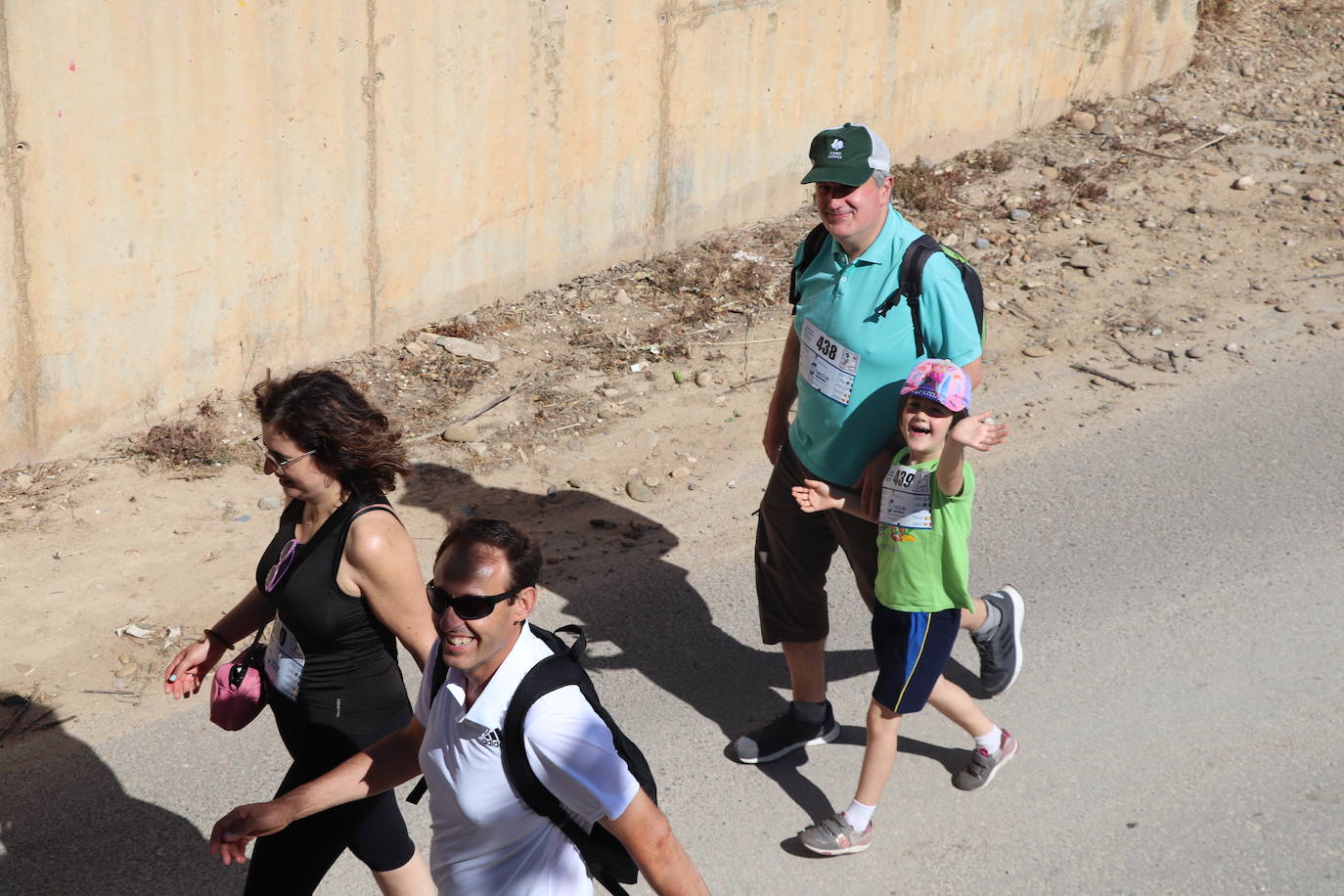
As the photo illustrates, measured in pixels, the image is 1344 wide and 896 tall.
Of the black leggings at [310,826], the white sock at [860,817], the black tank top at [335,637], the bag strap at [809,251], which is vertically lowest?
the white sock at [860,817]

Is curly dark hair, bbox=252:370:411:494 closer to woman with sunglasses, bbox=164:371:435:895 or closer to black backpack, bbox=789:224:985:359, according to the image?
woman with sunglasses, bbox=164:371:435:895

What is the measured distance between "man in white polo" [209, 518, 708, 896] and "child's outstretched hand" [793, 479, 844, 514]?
4.56 feet

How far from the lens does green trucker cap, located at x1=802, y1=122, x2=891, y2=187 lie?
417 centimetres

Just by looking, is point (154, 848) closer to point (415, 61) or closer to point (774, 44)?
point (415, 61)

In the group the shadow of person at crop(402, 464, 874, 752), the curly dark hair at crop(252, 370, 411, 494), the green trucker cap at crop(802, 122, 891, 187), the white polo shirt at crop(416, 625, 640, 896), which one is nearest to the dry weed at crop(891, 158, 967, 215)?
the shadow of person at crop(402, 464, 874, 752)

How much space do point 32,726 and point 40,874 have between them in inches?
31.9

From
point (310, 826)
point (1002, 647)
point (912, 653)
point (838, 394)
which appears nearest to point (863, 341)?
point (838, 394)

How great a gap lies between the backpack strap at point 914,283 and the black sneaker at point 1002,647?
1.27m

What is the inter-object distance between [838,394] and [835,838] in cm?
143

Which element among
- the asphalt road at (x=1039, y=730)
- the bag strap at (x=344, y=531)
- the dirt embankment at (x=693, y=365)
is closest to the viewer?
the bag strap at (x=344, y=531)

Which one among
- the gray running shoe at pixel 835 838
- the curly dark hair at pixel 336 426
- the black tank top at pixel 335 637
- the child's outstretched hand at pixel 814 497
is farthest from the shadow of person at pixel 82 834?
the child's outstretched hand at pixel 814 497

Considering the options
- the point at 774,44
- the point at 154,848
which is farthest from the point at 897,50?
the point at 154,848

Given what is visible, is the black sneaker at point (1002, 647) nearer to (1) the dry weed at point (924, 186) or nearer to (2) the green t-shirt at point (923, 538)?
(2) the green t-shirt at point (923, 538)

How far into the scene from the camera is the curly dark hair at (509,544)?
2.92 metres
